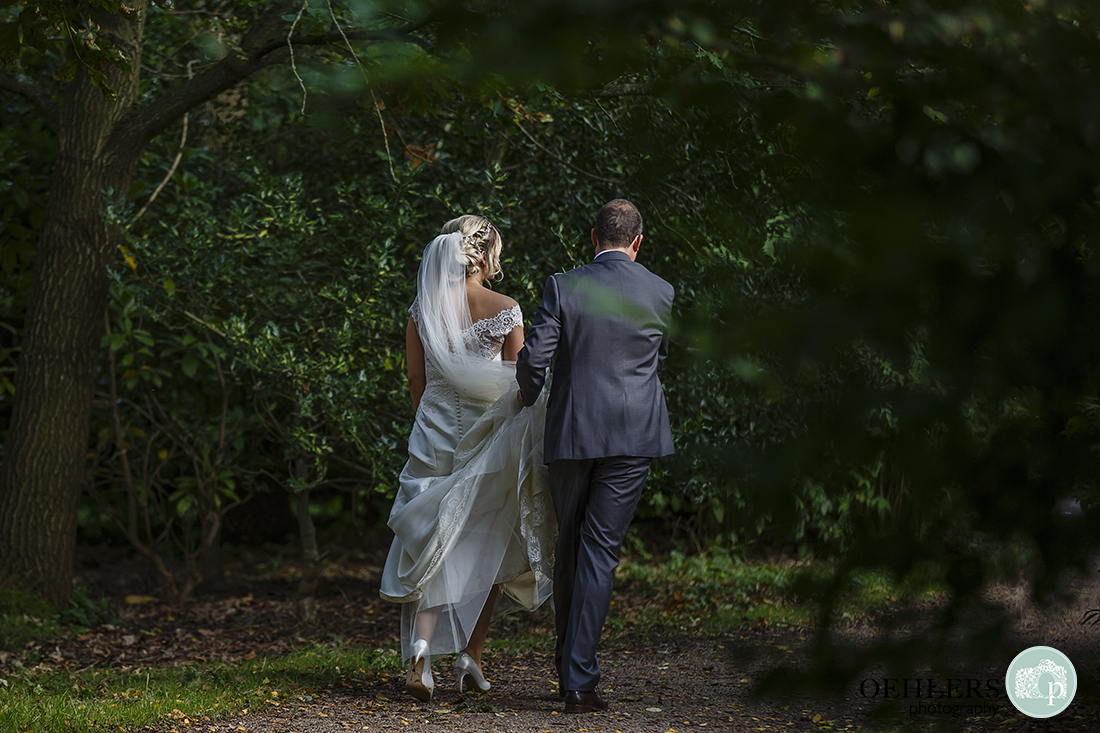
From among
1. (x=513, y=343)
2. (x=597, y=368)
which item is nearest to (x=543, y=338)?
(x=597, y=368)

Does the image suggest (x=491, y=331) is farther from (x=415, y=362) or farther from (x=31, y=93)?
(x=31, y=93)

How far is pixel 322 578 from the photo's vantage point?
357 inches

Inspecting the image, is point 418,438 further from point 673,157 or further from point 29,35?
point 673,157

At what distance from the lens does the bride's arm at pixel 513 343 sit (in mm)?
4680

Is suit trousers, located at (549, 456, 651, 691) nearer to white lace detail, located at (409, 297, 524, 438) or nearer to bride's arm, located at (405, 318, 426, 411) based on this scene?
white lace detail, located at (409, 297, 524, 438)

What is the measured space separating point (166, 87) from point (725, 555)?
6117 millimetres

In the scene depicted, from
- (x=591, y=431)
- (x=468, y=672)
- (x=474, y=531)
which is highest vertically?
(x=591, y=431)

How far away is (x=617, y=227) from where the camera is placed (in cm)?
435

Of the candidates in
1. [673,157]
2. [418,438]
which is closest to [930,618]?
[673,157]

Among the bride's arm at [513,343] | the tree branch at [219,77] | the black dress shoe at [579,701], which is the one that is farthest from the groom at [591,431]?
the tree branch at [219,77]

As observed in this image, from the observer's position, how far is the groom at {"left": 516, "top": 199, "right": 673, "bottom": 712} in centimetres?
413

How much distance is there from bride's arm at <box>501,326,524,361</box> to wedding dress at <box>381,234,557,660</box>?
0.13ft

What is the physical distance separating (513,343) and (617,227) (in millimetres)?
768

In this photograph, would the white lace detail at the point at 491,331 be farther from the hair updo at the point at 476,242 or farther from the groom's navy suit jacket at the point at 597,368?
the groom's navy suit jacket at the point at 597,368
